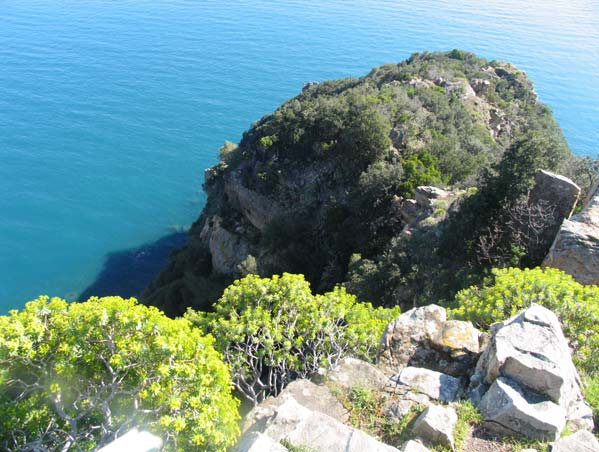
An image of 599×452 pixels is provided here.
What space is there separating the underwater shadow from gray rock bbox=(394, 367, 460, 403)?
43.9 m

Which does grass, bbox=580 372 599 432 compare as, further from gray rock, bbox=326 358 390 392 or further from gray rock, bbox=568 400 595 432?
gray rock, bbox=326 358 390 392

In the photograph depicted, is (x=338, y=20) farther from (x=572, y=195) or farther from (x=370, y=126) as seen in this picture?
(x=572, y=195)

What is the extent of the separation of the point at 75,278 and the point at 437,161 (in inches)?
1622

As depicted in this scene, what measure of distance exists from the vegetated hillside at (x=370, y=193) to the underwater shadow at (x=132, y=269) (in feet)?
13.7

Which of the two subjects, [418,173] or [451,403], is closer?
[451,403]

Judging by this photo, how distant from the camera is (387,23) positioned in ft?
382

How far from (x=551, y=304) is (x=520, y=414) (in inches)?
216

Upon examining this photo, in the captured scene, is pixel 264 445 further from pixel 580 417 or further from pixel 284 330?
pixel 580 417

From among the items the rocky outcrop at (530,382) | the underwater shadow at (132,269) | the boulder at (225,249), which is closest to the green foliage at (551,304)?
the rocky outcrop at (530,382)

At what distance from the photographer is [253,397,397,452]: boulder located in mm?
9477

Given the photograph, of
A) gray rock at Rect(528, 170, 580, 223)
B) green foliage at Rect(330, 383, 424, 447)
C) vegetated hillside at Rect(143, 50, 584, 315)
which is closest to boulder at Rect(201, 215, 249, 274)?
vegetated hillside at Rect(143, 50, 584, 315)

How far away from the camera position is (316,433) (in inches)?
388

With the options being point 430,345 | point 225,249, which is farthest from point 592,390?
point 225,249

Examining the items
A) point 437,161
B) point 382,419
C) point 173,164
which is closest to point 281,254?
point 437,161
